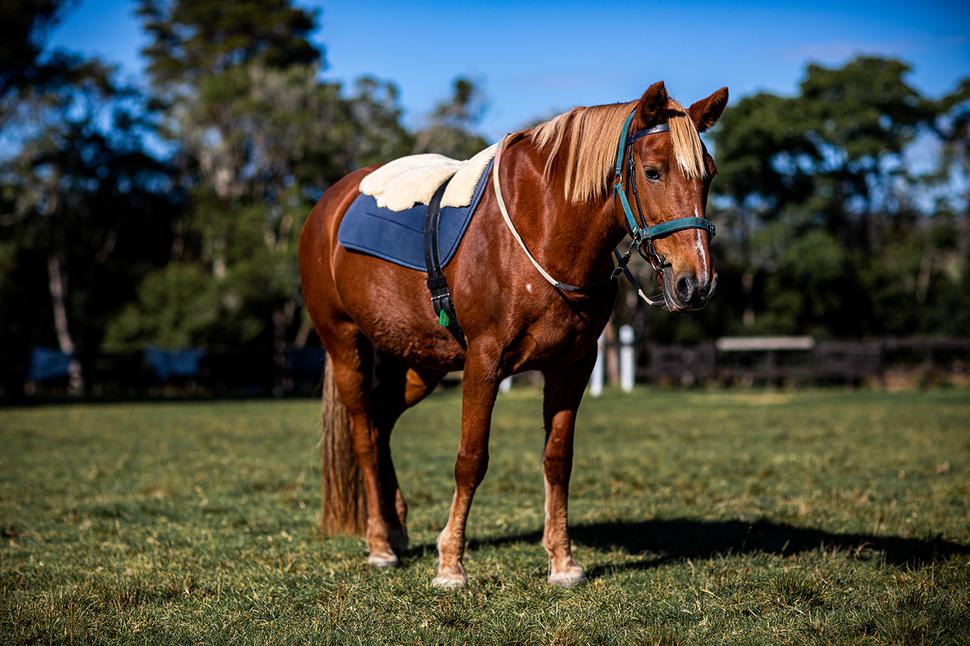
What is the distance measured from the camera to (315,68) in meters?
34.2

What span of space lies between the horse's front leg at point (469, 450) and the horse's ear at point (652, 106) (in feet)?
3.96

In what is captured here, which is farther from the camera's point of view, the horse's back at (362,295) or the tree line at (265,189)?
the tree line at (265,189)

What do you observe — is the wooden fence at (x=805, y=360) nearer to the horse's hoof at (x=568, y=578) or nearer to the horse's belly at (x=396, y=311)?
the horse's belly at (x=396, y=311)

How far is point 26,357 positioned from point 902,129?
36589 mm

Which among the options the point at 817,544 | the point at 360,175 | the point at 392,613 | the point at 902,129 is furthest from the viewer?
the point at 902,129

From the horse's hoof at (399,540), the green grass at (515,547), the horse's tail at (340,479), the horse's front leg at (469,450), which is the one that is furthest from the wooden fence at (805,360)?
the horse's front leg at (469,450)

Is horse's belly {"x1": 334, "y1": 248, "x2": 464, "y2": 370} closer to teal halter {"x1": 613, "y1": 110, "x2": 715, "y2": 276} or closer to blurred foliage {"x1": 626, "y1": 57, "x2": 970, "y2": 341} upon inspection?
teal halter {"x1": 613, "y1": 110, "x2": 715, "y2": 276}

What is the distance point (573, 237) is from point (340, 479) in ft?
7.69

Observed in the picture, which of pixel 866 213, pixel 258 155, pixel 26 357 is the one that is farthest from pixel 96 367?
pixel 866 213

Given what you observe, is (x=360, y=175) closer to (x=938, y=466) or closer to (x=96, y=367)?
(x=938, y=466)

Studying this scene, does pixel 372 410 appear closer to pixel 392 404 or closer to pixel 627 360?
pixel 392 404

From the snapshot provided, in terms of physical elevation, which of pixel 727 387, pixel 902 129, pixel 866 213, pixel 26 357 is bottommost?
pixel 727 387

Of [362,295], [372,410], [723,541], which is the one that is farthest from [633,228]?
[723,541]

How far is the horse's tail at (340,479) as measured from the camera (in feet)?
17.7
